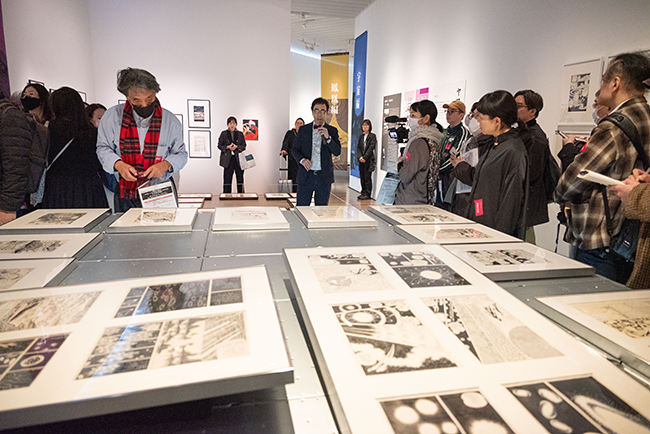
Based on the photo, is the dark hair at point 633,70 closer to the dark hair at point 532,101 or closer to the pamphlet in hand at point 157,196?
the dark hair at point 532,101

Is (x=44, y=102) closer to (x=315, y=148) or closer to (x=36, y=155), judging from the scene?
(x=36, y=155)

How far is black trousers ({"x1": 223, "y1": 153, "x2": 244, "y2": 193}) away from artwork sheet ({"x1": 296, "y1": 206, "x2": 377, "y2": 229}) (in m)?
6.20

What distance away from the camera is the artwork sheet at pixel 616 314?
0.81 m

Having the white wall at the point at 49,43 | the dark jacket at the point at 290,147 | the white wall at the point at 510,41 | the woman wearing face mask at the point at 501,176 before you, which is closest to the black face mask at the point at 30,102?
the white wall at the point at 49,43

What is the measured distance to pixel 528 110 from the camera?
3094mm

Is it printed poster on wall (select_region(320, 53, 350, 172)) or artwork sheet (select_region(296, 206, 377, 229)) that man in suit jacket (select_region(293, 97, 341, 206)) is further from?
printed poster on wall (select_region(320, 53, 350, 172))

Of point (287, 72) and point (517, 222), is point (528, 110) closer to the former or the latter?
point (517, 222)

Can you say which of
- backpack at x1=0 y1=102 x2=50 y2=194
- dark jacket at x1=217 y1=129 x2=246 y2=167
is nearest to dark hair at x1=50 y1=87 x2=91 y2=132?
backpack at x1=0 y1=102 x2=50 y2=194

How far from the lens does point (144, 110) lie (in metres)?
2.53

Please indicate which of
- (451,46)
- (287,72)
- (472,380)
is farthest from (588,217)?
(287,72)

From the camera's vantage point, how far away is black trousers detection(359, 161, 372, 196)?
836 cm

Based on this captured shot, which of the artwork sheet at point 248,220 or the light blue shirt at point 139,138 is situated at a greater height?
the light blue shirt at point 139,138

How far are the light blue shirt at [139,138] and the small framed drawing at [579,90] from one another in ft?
10.8

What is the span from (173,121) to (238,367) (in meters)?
2.40
